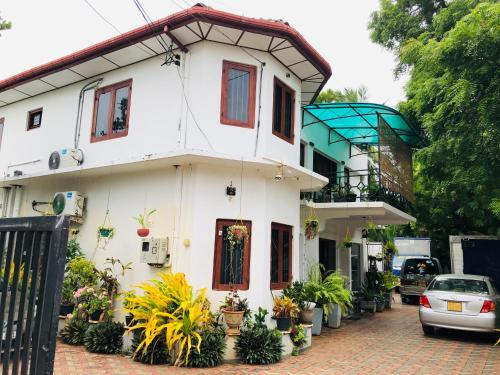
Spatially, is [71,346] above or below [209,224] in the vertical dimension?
below

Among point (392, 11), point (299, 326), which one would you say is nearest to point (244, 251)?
point (299, 326)

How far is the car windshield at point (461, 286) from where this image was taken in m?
10.1

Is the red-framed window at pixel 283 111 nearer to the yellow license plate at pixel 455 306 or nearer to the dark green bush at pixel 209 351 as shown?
the dark green bush at pixel 209 351

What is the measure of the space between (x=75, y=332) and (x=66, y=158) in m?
4.25

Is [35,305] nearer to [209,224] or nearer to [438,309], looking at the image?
[209,224]

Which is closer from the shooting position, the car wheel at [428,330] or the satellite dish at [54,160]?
the satellite dish at [54,160]

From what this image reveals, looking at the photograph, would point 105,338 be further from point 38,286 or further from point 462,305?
point 462,305

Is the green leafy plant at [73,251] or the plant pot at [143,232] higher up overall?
the plant pot at [143,232]

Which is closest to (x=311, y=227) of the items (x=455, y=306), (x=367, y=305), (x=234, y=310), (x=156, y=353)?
(x=234, y=310)

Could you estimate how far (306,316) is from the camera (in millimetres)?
9234

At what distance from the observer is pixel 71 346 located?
843cm

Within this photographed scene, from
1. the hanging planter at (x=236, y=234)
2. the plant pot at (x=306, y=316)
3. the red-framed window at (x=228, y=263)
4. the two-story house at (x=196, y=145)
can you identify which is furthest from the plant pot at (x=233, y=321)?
the plant pot at (x=306, y=316)

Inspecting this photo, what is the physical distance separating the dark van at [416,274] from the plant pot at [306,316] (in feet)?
34.9

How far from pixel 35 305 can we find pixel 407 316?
14082 millimetres
